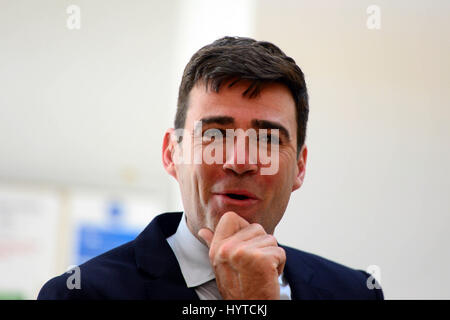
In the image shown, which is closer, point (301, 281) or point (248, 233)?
point (248, 233)

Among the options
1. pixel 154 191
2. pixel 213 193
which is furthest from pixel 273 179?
pixel 154 191

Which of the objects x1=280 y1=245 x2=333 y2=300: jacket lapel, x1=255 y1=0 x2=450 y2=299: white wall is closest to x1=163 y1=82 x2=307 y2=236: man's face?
x1=280 y1=245 x2=333 y2=300: jacket lapel

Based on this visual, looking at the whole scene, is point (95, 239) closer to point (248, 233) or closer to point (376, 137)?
point (376, 137)

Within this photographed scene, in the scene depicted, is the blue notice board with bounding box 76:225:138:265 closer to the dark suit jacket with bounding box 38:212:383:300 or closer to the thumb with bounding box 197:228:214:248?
the dark suit jacket with bounding box 38:212:383:300

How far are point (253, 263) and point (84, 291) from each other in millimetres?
350

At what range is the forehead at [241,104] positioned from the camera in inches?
41.4

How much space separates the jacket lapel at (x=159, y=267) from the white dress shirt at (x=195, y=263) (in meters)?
0.03

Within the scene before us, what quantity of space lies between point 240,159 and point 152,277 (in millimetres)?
310

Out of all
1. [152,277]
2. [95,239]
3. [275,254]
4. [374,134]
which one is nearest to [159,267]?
[152,277]

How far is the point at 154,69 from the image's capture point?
4055 mm

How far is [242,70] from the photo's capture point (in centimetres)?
107

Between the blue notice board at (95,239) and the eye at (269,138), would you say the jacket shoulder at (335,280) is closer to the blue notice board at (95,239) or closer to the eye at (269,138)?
the eye at (269,138)

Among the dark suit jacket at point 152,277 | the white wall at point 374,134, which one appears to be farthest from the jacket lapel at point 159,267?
the white wall at point 374,134

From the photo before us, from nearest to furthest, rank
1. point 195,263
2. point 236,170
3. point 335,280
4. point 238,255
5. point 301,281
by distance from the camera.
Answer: point 238,255, point 236,170, point 195,263, point 301,281, point 335,280
